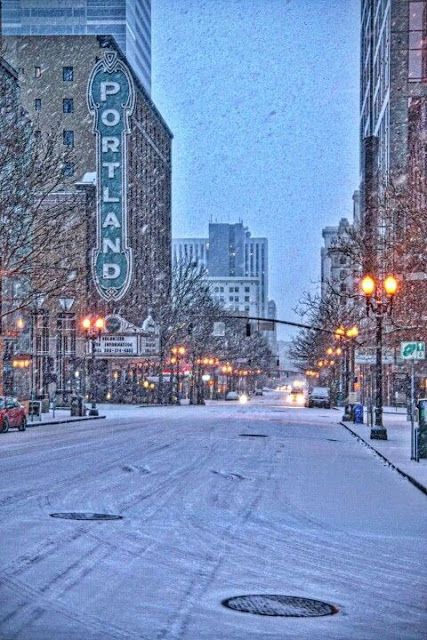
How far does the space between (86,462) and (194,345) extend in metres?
80.5

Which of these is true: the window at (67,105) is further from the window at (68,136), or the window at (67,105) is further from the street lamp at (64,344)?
the street lamp at (64,344)

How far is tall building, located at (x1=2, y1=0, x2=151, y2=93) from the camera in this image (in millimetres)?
170125

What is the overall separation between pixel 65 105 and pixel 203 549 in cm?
11494

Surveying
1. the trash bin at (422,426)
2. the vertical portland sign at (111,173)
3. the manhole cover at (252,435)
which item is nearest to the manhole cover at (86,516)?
the trash bin at (422,426)

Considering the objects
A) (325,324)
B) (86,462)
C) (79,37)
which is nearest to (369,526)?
(86,462)

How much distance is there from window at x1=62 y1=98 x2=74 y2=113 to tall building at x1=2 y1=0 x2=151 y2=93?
162 ft

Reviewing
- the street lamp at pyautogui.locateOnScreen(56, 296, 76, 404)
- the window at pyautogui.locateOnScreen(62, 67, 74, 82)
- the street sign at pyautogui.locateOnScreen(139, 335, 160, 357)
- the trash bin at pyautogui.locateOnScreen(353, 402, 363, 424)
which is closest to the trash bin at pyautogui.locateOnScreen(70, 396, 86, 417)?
the street sign at pyautogui.locateOnScreen(139, 335, 160, 357)

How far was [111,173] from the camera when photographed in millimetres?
69625

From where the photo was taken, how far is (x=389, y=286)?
128ft

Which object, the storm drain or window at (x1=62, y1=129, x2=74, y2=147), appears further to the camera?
window at (x1=62, y1=129, x2=74, y2=147)

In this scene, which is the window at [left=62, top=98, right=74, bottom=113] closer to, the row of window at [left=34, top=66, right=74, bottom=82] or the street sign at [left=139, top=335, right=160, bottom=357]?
the row of window at [left=34, top=66, right=74, bottom=82]

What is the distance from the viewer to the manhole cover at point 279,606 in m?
9.64

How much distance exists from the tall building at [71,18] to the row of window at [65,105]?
49237 millimetres

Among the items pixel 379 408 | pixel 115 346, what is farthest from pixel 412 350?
pixel 115 346
